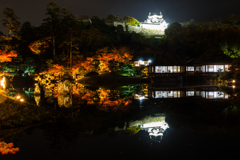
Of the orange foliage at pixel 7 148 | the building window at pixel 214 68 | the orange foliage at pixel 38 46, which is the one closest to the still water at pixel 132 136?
the orange foliage at pixel 7 148

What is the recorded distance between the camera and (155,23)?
264ft

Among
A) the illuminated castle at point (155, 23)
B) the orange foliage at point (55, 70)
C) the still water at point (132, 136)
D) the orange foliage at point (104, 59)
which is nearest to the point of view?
the still water at point (132, 136)

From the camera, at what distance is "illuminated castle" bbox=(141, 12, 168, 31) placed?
78.6m

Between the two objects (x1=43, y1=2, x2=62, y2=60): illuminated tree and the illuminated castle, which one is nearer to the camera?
(x1=43, y1=2, x2=62, y2=60): illuminated tree

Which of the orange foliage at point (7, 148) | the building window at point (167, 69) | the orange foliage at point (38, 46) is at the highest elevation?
the orange foliage at point (38, 46)

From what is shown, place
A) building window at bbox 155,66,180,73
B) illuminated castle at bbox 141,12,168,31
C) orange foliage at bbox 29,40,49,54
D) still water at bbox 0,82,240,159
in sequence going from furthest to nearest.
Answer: illuminated castle at bbox 141,12,168,31 → building window at bbox 155,66,180,73 → orange foliage at bbox 29,40,49,54 → still water at bbox 0,82,240,159

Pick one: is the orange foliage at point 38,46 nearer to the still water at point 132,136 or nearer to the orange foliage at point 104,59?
the orange foliage at point 104,59

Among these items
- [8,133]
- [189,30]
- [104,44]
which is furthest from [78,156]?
[189,30]

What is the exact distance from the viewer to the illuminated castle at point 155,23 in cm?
7856

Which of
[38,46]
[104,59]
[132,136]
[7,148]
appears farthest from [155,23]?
[7,148]

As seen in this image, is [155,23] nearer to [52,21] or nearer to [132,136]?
[52,21]

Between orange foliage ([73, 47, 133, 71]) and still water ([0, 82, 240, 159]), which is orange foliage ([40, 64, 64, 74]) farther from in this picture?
still water ([0, 82, 240, 159])

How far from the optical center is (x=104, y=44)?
4078cm

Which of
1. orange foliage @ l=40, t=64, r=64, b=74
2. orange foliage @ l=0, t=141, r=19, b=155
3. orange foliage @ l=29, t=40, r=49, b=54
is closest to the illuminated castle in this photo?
orange foliage @ l=29, t=40, r=49, b=54
